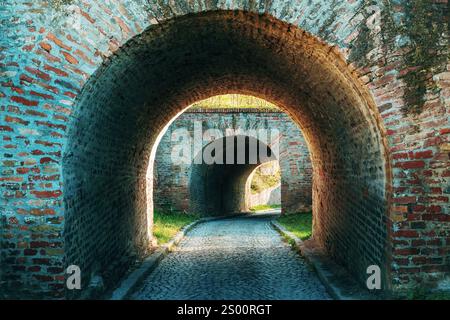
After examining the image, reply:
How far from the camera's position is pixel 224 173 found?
22734 mm

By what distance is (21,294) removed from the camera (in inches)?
187

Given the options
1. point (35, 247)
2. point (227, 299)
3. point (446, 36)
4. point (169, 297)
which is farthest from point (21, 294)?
point (446, 36)

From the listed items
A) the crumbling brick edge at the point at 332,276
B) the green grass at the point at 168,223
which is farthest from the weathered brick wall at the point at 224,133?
the crumbling brick edge at the point at 332,276

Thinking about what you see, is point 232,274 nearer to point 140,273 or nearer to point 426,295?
point 140,273

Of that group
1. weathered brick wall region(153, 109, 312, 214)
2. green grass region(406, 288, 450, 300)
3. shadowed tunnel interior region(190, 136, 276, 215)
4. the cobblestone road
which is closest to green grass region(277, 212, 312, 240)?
weathered brick wall region(153, 109, 312, 214)

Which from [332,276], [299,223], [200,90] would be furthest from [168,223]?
[332,276]

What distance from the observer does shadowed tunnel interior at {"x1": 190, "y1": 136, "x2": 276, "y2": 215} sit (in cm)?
1822

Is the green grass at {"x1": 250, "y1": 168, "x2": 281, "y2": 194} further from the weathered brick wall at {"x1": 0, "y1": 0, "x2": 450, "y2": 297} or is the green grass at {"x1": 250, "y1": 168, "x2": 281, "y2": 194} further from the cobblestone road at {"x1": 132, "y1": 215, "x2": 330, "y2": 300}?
the weathered brick wall at {"x1": 0, "y1": 0, "x2": 450, "y2": 297}

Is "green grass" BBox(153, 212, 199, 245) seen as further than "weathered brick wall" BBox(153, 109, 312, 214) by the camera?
No

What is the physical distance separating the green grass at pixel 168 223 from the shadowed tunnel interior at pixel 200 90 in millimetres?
2425

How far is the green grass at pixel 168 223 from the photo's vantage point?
1136cm

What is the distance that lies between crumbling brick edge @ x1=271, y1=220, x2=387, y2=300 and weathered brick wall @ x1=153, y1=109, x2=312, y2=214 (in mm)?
7266

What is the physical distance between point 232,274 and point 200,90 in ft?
11.8

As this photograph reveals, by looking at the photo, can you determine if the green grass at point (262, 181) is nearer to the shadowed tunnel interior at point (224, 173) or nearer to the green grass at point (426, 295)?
the shadowed tunnel interior at point (224, 173)
